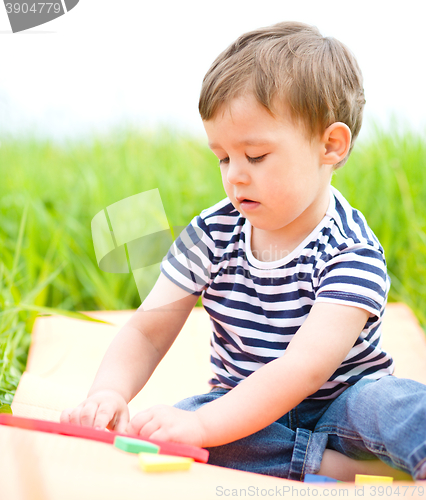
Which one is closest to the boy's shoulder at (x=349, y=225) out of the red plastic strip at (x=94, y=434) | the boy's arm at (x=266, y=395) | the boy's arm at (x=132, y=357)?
the boy's arm at (x=266, y=395)

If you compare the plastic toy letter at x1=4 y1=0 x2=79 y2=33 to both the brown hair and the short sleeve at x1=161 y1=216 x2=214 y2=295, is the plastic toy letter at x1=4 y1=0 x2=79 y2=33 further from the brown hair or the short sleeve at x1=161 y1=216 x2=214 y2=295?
the short sleeve at x1=161 y1=216 x2=214 y2=295

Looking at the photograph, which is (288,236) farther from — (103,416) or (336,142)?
(103,416)

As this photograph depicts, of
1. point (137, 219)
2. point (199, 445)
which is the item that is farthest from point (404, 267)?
point (199, 445)

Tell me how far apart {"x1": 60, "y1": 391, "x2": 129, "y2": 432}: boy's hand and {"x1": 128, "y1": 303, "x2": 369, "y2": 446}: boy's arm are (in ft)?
0.23

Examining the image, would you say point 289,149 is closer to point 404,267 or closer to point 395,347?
point 395,347

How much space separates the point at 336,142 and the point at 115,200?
1213 mm

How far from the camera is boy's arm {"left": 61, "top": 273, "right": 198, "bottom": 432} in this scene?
2.42ft

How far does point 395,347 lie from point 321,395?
547 millimetres

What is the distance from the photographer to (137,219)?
1.53 meters

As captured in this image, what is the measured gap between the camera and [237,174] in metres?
0.79

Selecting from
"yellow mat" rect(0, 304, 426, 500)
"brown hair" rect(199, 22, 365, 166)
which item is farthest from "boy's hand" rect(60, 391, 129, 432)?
"brown hair" rect(199, 22, 365, 166)

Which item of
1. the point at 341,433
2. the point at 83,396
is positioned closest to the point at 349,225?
the point at 341,433

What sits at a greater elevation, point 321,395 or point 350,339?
point 350,339

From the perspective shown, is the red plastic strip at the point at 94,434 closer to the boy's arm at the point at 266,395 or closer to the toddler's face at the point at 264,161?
the boy's arm at the point at 266,395
